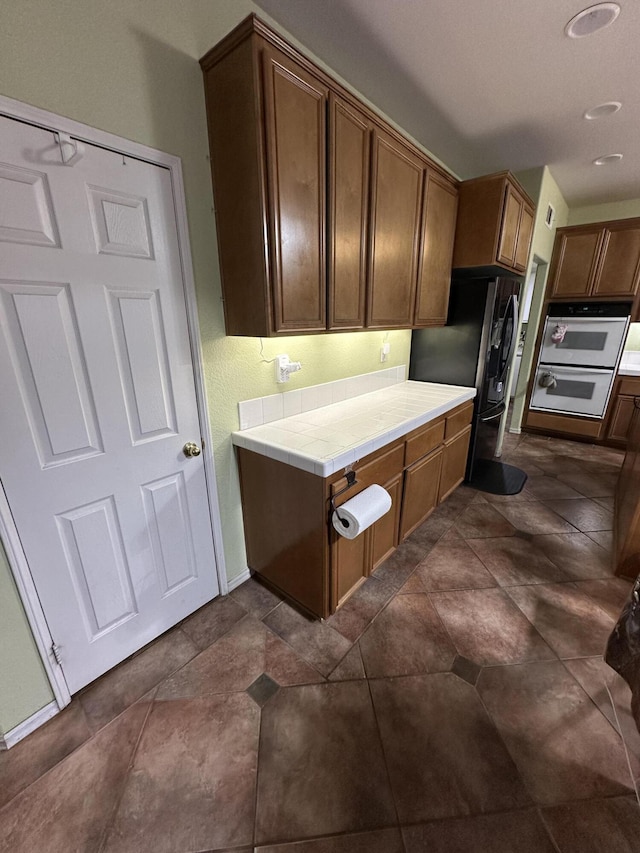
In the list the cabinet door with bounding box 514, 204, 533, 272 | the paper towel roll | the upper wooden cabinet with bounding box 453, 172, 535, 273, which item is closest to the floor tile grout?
the paper towel roll

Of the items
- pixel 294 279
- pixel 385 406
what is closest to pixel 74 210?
pixel 294 279

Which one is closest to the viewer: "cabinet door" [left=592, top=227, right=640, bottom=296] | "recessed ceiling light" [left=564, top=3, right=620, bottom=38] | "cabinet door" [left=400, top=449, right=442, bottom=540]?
"recessed ceiling light" [left=564, top=3, right=620, bottom=38]

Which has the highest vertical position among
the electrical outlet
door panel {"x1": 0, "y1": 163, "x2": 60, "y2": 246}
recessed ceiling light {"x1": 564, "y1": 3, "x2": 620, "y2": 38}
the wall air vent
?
recessed ceiling light {"x1": 564, "y1": 3, "x2": 620, "y2": 38}

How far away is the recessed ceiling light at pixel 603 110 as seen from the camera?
2.15 meters

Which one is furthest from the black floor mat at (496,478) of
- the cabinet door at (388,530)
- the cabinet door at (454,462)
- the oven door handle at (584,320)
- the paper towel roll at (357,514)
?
the oven door handle at (584,320)

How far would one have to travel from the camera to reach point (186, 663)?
5.11 ft

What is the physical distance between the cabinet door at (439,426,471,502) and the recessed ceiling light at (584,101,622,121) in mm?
2233

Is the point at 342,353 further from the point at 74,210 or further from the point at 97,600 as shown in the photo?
the point at 97,600

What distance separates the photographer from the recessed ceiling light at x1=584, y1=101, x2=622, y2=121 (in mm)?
2150

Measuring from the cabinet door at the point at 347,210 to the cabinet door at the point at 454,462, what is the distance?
4.34 ft

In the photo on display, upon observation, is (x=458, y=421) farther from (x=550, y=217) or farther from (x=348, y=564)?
(x=550, y=217)

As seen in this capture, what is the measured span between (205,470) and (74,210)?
3.69 feet

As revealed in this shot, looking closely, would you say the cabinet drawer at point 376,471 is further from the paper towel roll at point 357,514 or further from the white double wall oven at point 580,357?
the white double wall oven at point 580,357

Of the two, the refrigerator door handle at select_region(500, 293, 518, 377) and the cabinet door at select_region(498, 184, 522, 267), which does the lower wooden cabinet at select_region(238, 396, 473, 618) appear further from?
the cabinet door at select_region(498, 184, 522, 267)
